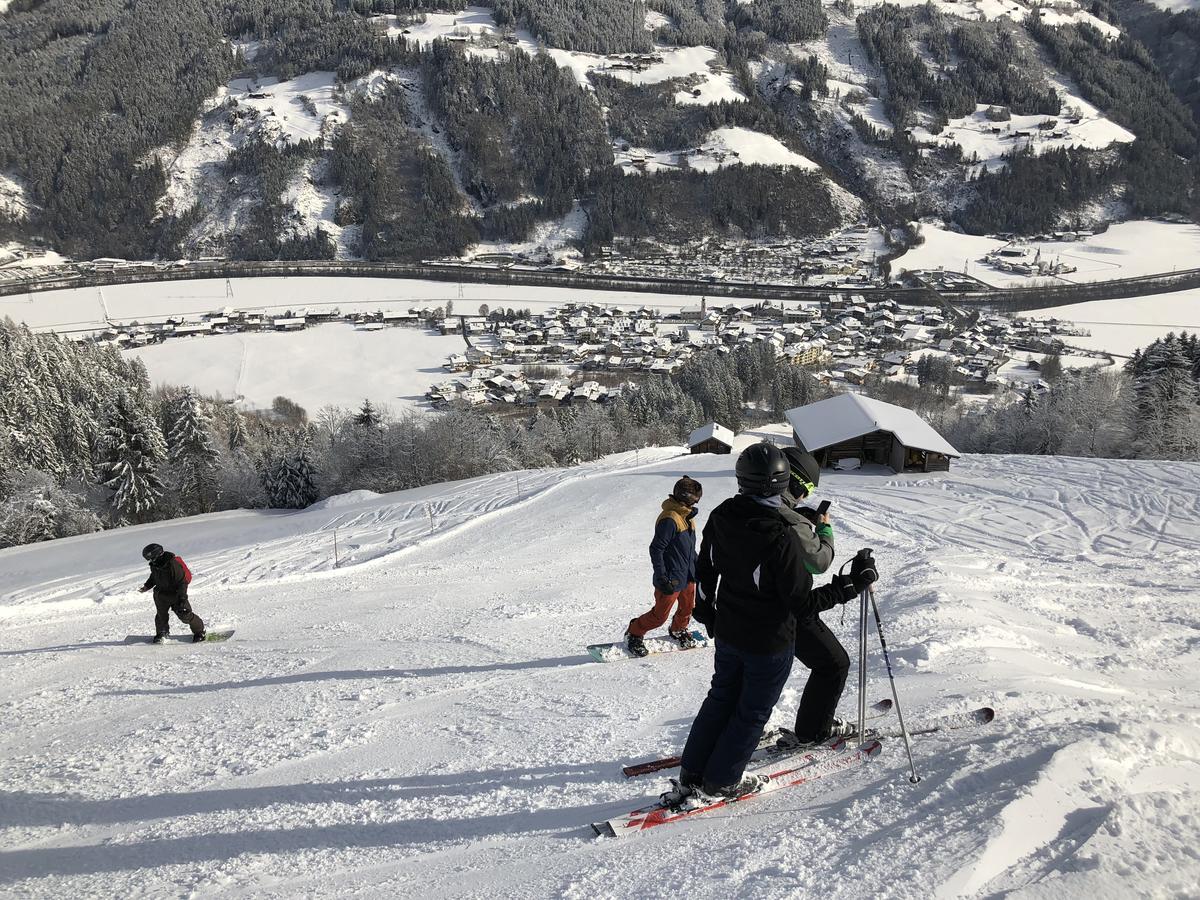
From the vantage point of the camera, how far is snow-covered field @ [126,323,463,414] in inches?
2594

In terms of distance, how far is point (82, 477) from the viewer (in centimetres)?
3881

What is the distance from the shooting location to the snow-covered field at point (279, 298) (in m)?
93.8

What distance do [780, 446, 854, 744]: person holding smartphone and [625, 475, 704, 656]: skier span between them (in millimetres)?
2284

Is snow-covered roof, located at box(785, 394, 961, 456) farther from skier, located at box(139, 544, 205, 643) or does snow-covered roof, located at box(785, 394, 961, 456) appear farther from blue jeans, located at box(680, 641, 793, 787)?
blue jeans, located at box(680, 641, 793, 787)

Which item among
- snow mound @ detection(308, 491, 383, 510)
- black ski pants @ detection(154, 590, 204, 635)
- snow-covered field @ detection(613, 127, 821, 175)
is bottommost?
snow mound @ detection(308, 491, 383, 510)

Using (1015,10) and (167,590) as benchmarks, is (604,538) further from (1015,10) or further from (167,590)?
(1015,10)

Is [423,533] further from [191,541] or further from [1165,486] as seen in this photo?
[1165,486]

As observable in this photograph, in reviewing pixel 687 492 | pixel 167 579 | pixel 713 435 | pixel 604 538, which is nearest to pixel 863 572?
pixel 687 492

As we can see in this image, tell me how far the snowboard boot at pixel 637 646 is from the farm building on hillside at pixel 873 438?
19.6 meters

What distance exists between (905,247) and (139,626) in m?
131

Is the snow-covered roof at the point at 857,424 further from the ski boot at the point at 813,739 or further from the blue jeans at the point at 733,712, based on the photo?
the blue jeans at the point at 733,712

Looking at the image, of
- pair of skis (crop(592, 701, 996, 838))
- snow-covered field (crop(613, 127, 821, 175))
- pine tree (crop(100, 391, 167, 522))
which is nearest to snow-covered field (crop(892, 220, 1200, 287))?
snow-covered field (crop(613, 127, 821, 175))

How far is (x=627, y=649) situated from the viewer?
23.2 feet

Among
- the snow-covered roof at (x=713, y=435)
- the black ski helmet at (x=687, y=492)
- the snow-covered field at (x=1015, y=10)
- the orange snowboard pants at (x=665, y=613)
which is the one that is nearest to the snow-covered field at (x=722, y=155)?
the snow-covered field at (x=1015, y=10)
